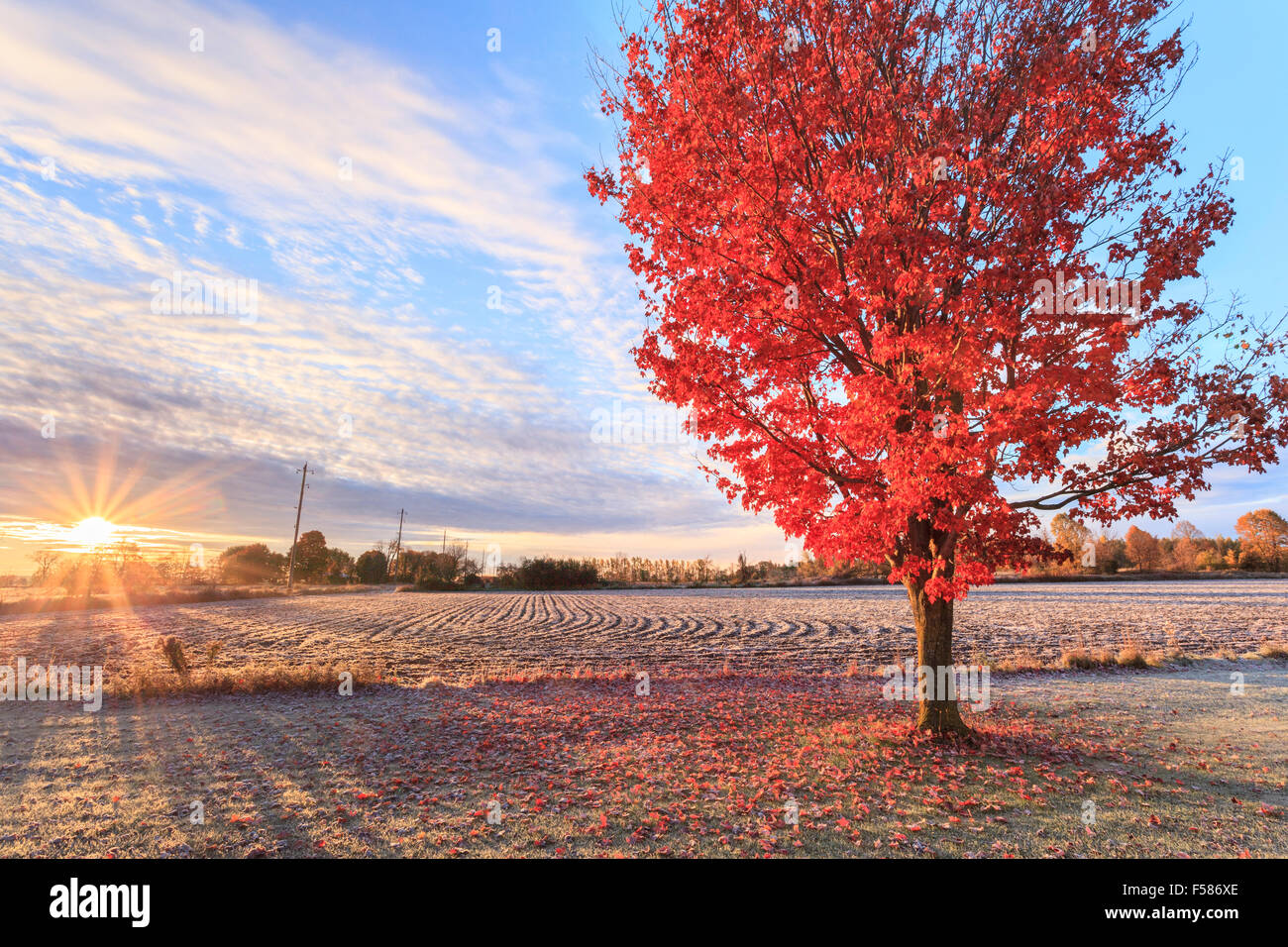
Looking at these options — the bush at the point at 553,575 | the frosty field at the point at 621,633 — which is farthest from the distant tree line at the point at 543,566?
the frosty field at the point at 621,633

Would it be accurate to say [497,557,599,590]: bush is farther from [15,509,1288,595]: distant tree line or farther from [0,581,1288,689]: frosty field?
[0,581,1288,689]: frosty field

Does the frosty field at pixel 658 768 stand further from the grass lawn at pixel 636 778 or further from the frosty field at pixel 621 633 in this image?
the frosty field at pixel 621 633

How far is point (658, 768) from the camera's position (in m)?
8.48

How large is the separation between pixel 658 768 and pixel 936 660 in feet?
16.7

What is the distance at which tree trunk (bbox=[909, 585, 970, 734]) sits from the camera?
9.73m

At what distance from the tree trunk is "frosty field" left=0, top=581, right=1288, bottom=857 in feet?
1.43

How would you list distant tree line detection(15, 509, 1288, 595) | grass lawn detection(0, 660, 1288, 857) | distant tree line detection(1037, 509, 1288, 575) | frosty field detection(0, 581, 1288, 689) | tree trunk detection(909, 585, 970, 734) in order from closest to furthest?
grass lawn detection(0, 660, 1288, 857) → tree trunk detection(909, 585, 970, 734) → frosty field detection(0, 581, 1288, 689) → distant tree line detection(15, 509, 1288, 595) → distant tree line detection(1037, 509, 1288, 575)

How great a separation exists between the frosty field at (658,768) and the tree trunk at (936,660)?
1.43 feet

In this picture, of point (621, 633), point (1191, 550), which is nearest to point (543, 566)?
point (621, 633)

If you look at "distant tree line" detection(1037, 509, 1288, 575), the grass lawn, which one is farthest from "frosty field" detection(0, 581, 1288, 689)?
"distant tree line" detection(1037, 509, 1288, 575)

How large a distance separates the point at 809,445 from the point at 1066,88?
6338 mm

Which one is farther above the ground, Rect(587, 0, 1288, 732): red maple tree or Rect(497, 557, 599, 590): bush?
Rect(587, 0, 1288, 732): red maple tree

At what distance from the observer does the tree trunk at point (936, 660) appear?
973 cm
